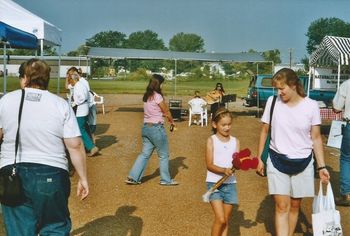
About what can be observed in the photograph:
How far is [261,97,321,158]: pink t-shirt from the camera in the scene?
4.58 meters

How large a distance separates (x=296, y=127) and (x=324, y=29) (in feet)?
406

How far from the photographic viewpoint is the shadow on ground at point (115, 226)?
17.9 feet

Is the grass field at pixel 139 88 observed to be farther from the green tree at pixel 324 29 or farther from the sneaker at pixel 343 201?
the green tree at pixel 324 29

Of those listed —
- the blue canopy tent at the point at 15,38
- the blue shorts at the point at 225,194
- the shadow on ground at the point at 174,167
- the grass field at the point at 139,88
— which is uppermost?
the blue canopy tent at the point at 15,38

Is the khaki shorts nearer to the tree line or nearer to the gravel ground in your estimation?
the gravel ground

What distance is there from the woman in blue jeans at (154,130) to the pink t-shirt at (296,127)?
10.6 feet

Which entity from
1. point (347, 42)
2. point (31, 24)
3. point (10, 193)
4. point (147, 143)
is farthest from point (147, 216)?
point (347, 42)

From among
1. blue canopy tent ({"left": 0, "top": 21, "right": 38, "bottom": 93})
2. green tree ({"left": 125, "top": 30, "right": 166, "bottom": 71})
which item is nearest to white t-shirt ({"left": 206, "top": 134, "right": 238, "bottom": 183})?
blue canopy tent ({"left": 0, "top": 21, "right": 38, "bottom": 93})

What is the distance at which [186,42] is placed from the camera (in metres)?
176

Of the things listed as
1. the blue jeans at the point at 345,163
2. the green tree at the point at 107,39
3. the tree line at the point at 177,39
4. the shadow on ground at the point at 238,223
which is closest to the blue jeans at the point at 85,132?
the shadow on ground at the point at 238,223

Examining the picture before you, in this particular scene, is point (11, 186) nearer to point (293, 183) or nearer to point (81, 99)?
point (293, 183)

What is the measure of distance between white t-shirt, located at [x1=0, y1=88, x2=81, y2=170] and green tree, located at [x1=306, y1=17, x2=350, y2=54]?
398 ft

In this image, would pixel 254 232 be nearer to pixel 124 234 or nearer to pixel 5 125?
pixel 124 234

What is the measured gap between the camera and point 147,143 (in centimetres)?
780
